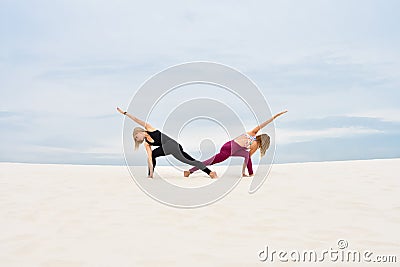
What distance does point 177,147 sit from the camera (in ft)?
30.9

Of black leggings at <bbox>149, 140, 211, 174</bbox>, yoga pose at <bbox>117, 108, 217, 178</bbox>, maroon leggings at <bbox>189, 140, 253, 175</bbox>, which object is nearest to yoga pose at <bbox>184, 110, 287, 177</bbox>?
maroon leggings at <bbox>189, 140, 253, 175</bbox>

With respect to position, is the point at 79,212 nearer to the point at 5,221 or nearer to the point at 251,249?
the point at 5,221

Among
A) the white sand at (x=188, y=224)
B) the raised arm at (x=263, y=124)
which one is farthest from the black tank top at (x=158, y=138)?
the raised arm at (x=263, y=124)

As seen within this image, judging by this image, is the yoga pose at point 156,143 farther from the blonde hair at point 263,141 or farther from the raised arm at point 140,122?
the blonde hair at point 263,141

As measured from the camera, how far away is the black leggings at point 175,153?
30.9 ft

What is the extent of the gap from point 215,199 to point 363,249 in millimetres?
3016

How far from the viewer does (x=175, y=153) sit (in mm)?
9430

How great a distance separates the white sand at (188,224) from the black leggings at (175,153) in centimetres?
144

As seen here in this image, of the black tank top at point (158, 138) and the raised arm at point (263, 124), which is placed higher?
the raised arm at point (263, 124)

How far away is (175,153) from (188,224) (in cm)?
445

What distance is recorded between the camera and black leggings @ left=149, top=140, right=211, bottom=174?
9414 mm

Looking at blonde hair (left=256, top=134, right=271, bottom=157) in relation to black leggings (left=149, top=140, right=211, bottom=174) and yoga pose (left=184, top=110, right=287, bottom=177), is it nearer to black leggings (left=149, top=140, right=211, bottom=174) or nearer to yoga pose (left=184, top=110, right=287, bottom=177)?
yoga pose (left=184, top=110, right=287, bottom=177)

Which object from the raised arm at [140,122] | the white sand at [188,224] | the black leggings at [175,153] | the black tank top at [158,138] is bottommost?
→ the white sand at [188,224]

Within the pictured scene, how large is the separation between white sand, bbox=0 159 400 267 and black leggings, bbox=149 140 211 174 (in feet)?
4.73
